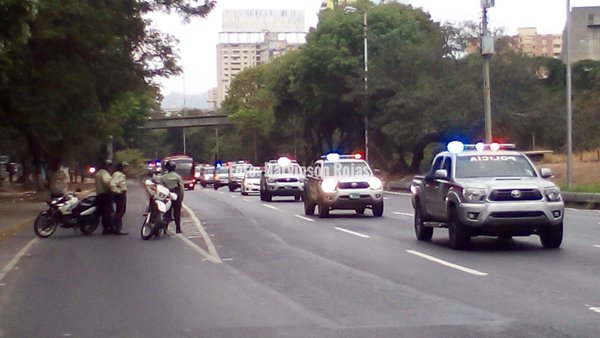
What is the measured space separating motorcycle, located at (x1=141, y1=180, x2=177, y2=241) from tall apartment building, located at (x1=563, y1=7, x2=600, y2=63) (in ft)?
256

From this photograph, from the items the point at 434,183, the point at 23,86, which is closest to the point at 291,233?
the point at 434,183

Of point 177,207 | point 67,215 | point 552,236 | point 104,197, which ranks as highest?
point 104,197

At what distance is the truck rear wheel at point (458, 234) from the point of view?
1809 cm

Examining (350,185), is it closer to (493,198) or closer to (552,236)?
(552,236)

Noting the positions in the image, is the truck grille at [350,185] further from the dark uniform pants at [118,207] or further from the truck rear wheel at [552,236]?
the truck rear wheel at [552,236]

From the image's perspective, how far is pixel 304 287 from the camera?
13.7m

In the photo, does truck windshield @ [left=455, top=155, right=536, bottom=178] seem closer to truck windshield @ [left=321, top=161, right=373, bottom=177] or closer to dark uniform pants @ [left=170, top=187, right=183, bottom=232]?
dark uniform pants @ [left=170, top=187, right=183, bottom=232]

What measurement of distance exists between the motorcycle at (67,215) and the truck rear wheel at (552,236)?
11518mm

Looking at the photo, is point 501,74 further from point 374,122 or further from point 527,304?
point 527,304

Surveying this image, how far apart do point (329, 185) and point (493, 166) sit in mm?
10916

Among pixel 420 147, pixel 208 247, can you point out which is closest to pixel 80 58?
pixel 208 247

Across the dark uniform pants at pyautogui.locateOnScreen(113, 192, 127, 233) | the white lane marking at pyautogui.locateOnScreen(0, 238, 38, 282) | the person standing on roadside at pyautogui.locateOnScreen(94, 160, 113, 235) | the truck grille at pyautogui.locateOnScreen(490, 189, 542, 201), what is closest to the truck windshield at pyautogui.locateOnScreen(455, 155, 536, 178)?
the truck grille at pyautogui.locateOnScreen(490, 189, 542, 201)

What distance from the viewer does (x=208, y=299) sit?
12.7 meters

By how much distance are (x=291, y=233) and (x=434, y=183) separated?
5224 millimetres
